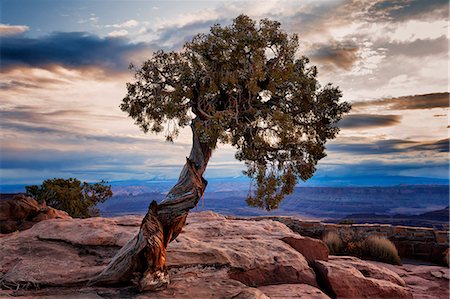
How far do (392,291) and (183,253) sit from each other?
6832mm

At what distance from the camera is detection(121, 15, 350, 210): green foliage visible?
9.49m

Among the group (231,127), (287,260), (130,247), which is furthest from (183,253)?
(231,127)

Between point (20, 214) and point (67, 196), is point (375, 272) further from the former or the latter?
point (67, 196)

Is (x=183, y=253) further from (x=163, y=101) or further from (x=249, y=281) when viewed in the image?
(x=163, y=101)

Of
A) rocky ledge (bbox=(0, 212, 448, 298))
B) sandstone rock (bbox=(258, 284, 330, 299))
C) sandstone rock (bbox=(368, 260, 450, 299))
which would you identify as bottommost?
sandstone rock (bbox=(368, 260, 450, 299))

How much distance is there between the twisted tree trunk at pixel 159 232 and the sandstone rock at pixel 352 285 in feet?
16.5

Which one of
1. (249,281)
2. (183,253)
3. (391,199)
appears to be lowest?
(391,199)

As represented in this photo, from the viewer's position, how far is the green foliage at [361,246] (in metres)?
17.4

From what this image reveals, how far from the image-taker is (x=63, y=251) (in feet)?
36.9

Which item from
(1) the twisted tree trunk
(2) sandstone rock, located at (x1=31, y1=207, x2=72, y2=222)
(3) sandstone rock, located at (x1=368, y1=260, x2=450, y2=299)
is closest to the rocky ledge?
(3) sandstone rock, located at (x1=368, y1=260, x2=450, y2=299)

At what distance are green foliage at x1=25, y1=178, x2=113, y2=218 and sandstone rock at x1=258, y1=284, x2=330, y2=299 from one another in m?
20.3

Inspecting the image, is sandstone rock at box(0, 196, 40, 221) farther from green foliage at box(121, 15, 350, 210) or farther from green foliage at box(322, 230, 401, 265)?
green foliage at box(322, 230, 401, 265)

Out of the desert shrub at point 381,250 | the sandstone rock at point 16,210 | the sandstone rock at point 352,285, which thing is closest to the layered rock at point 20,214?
the sandstone rock at point 16,210

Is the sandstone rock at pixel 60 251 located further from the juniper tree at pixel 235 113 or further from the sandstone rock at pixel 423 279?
the sandstone rock at pixel 423 279
